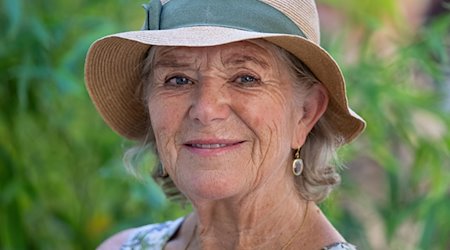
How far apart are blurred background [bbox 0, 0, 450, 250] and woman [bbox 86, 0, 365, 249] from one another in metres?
0.67

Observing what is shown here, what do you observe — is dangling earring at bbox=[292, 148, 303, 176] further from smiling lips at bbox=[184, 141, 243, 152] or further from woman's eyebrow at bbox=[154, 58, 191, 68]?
woman's eyebrow at bbox=[154, 58, 191, 68]

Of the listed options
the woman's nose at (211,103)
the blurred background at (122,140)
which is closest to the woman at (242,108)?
the woman's nose at (211,103)

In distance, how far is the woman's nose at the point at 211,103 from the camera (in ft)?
6.67

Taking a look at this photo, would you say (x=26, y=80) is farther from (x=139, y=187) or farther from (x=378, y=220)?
(x=378, y=220)

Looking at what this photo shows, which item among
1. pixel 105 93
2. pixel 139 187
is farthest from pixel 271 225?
pixel 139 187

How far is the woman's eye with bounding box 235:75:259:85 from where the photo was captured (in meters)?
2.06

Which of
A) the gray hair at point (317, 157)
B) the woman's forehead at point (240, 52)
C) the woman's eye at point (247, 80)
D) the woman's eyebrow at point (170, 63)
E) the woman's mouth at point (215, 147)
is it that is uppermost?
the woman's forehead at point (240, 52)

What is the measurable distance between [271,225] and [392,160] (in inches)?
42.5

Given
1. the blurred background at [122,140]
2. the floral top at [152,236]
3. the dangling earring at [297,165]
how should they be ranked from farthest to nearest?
the blurred background at [122,140] → the floral top at [152,236] → the dangling earring at [297,165]

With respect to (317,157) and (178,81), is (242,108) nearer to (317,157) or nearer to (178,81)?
(178,81)

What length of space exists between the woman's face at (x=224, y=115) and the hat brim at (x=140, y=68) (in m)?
0.06

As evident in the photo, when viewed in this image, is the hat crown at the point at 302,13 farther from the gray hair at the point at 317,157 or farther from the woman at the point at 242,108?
the gray hair at the point at 317,157

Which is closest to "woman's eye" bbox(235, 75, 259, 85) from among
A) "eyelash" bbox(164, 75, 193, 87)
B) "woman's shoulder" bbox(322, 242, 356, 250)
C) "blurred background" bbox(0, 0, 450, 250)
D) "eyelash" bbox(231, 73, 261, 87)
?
"eyelash" bbox(231, 73, 261, 87)

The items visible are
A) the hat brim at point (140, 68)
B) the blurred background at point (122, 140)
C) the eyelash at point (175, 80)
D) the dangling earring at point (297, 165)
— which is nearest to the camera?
the hat brim at point (140, 68)
